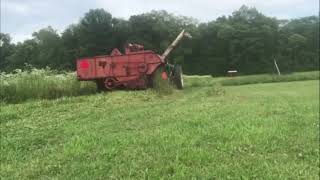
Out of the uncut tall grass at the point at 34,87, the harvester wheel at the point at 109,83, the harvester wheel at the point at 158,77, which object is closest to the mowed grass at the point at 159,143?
the uncut tall grass at the point at 34,87

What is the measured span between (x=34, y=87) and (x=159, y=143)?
26.2ft

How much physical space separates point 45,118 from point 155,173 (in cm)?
450

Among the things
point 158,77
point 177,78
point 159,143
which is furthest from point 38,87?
point 159,143

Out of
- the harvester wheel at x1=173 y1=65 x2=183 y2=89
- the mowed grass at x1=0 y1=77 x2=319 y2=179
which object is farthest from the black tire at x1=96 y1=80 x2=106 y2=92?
the mowed grass at x1=0 y1=77 x2=319 y2=179

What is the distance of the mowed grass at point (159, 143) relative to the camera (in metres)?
5.70

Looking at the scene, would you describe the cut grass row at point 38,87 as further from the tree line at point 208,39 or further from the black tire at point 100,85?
the tree line at point 208,39

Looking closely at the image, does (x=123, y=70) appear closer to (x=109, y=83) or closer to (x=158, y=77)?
(x=109, y=83)

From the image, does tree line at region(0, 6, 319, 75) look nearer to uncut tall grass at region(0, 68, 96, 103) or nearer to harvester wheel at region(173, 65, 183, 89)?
harvester wheel at region(173, 65, 183, 89)

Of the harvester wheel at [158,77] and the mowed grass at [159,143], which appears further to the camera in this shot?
the harvester wheel at [158,77]

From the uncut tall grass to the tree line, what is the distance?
89.3ft

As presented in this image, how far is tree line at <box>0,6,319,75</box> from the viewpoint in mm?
48375

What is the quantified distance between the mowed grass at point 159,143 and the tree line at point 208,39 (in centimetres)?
3348

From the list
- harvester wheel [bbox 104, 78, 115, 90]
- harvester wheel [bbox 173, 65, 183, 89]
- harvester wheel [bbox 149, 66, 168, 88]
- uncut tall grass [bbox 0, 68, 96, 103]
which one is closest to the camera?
uncut tall grass [bbox 0, 68, 96, 103]

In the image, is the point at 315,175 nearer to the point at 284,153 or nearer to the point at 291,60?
the point at 284,153
